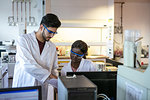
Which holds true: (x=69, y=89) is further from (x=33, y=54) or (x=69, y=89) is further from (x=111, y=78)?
(x=33, y=54)

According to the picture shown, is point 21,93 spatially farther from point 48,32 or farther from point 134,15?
point 134,15

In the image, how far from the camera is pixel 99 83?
4.18 ft

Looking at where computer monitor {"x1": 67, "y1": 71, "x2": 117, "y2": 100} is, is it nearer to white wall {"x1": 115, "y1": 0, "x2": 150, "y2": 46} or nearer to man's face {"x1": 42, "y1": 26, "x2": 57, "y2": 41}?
man's face {"x1": 42, "y1": 26, "x2": 57, "y2": 41}

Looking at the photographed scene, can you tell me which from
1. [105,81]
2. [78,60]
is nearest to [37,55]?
[78,60]

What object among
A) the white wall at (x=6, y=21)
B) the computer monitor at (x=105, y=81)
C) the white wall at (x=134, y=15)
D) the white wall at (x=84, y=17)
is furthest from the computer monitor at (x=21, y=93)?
the white wall at (x=134, y=15)

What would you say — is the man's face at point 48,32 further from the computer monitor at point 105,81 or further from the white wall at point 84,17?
the white wall at point 84,17

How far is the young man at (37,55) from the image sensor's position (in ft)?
6.00

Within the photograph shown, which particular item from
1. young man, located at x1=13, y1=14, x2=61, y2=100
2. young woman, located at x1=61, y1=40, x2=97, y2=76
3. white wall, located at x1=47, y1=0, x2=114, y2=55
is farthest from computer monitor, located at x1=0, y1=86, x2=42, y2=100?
white wall, located at x1=47, y1=0, x2=114, y2=55

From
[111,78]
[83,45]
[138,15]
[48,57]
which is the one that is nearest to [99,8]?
[138,15]

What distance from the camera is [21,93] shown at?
98 cm

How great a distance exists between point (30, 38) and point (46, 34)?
0.71ft

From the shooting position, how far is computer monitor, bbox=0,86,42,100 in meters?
0.95

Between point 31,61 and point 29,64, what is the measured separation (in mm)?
39

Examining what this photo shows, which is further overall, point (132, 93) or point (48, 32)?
point (48, 32)
